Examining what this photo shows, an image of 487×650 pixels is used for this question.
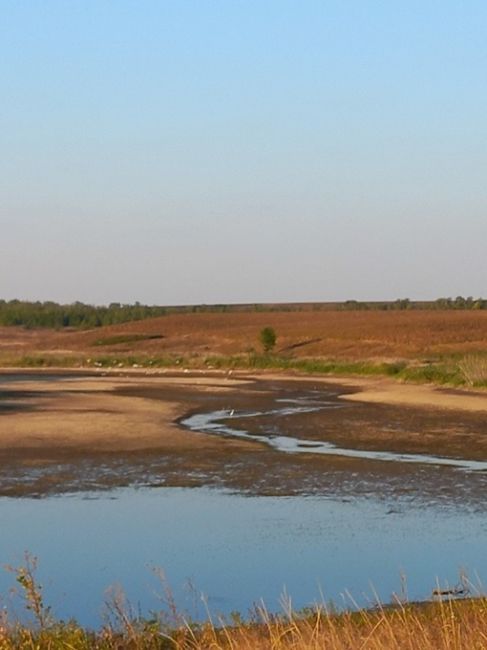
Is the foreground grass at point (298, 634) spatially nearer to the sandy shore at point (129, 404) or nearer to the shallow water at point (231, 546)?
the shallow water at point (231, 546)

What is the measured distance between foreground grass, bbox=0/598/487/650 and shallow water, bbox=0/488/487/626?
173cm

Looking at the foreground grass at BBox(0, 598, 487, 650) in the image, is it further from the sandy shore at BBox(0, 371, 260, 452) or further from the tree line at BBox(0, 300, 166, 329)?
the tree line at BBox(0, 300, 166, 329)

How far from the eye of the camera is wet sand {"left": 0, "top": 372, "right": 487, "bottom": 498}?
764 inches

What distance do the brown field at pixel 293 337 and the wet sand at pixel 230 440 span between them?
730 inches

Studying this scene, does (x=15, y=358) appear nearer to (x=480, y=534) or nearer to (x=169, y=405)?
(x=169, y=405)

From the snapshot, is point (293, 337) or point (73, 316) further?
point (73, 316)

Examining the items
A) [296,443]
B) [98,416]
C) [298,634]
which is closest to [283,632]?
[298,634]

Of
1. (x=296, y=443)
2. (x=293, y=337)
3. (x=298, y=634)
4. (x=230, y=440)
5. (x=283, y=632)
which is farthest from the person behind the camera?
(x=293, y=337)

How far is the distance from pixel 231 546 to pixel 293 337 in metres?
58.3

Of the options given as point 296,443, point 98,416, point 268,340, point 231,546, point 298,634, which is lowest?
point 231,546

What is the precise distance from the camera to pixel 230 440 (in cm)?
2562

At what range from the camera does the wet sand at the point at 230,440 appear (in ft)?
63.7

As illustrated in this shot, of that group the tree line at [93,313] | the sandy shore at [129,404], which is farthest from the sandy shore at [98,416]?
the tree line at [93,313]

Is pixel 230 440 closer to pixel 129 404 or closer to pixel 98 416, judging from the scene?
pixel 98 416
